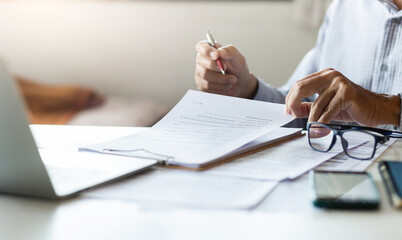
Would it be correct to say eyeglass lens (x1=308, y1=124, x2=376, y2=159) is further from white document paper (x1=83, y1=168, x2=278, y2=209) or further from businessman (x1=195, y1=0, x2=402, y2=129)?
white document paper (x1=83, y1=168, x2=278, y2=209)

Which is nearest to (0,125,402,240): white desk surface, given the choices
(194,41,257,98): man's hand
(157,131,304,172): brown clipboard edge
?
(157,131,304,172): brown clipboard edge

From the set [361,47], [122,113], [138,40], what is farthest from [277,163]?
[138,40]

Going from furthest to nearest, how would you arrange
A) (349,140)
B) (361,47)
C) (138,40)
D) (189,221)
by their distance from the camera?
(138,40) < (361,47) < (349,140) < (189,221)

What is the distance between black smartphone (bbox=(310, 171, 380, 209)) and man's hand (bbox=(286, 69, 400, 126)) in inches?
9.3

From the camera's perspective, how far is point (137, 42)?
2.72m

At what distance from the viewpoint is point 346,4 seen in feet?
4.27

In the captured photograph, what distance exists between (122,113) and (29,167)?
187 cm

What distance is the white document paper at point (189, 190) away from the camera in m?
0.54

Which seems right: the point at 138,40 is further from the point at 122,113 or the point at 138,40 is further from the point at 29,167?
the point at 29,167

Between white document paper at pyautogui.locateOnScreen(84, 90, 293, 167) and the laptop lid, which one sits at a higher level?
the laptop lid

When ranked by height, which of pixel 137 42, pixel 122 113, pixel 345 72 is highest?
pixel 345 72

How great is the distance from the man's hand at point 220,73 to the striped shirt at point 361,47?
0.28 feet

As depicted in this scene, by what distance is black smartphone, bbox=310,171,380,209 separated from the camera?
0.52 metres

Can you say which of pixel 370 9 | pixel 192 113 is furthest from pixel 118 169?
pixel 370 9
